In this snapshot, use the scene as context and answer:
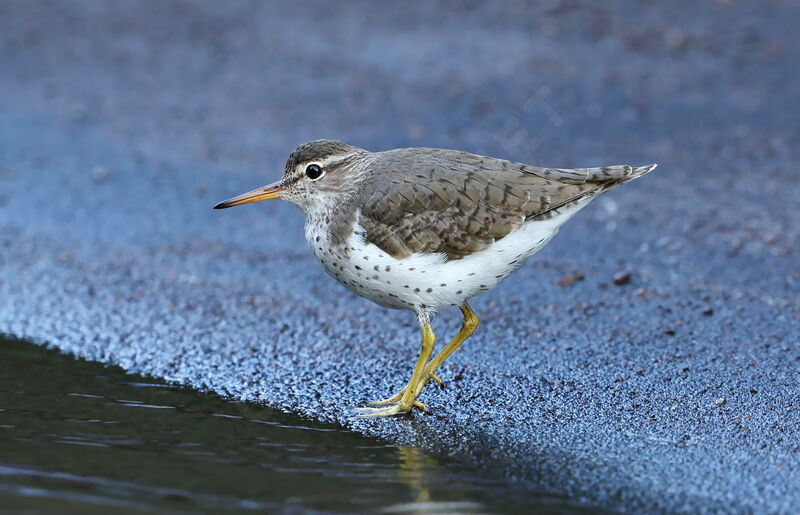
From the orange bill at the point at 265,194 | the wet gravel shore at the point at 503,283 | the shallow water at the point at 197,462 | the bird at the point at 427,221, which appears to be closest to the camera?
the shallow water at the point at 197,462

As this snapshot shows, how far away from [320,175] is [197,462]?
6.21ft

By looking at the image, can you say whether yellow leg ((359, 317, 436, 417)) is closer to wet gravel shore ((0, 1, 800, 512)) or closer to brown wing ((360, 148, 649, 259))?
wet gravel shore ((0, 1, 800, 512))


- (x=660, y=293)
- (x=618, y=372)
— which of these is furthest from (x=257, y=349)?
(x=660, y=293)

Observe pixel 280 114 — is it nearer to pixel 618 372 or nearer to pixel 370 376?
pixel 370 376

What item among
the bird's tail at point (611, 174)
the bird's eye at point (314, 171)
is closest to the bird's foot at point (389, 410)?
the bird's eye at point (314, 171)

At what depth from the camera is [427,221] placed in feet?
17.2

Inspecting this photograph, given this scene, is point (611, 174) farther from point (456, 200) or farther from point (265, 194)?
point (265, 194)

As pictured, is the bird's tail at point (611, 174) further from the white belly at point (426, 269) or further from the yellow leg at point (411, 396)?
the yellow leg at point (411, 396)

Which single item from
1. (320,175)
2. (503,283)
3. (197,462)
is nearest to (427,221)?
(320,175)

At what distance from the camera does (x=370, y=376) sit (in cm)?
577

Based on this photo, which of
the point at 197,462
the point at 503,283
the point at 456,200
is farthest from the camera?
the point at 503,283

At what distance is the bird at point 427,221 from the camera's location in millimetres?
5195

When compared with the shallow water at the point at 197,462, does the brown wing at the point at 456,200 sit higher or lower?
higher

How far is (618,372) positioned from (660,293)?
4.24 ft
